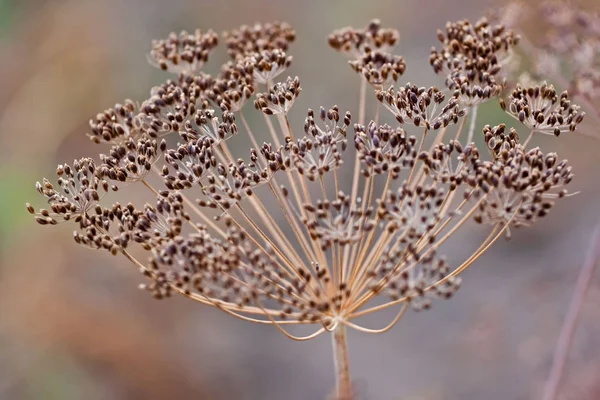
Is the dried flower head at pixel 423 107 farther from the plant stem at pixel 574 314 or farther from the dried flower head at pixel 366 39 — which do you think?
the plant stem at pixel 574 314

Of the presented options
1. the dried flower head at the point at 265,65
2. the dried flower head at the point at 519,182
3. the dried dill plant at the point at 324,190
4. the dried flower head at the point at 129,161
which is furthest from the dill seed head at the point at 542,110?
the dried flower head at the point at 129,161

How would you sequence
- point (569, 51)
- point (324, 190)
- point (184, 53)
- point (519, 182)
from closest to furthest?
point (519, 182) → point (324, 190) → point (184, 53) → point (569, 51)

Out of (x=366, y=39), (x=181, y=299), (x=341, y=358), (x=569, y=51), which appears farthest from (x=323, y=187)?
(x=181, y=299)

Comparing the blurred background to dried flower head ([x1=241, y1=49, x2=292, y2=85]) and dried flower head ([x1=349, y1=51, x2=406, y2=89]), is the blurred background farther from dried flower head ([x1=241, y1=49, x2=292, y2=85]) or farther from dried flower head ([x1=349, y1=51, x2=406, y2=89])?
dried flower head ([x1=241, y1=49, x2=292, y2=85])

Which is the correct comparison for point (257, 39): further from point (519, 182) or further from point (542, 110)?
point (519, 182)

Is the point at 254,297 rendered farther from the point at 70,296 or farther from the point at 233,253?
the point at 70,296

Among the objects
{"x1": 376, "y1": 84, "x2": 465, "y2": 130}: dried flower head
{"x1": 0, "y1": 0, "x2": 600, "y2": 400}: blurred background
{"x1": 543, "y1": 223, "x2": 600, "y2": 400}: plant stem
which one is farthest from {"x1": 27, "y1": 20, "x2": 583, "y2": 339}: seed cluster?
{"x1": 0, "y1": 0, "x2": 600, "y2": 400}: blurred background

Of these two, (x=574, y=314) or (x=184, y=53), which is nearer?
(x=574, y=314)
